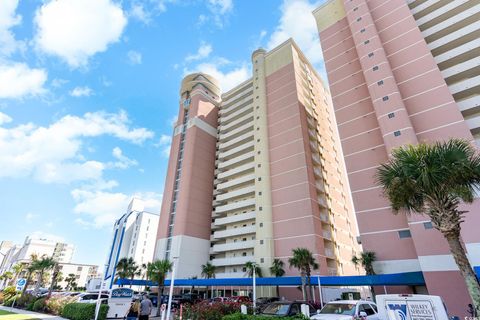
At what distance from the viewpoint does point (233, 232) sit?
50.2 metres

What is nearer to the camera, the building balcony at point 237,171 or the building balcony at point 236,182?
the building balcony at point 236,182

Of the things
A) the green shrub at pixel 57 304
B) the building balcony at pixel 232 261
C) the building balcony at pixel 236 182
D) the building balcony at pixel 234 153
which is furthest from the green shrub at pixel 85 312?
the building balcony at pixel 234 153

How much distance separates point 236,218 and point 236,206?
2.43 meters

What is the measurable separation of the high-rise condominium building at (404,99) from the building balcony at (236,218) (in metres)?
20.8

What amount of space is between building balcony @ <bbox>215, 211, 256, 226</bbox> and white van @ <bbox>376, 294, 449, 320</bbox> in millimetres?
39541

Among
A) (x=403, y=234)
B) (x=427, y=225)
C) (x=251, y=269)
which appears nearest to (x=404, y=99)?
(x=427, y=225)

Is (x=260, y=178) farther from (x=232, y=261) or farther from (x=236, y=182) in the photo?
(x=232, y=261)

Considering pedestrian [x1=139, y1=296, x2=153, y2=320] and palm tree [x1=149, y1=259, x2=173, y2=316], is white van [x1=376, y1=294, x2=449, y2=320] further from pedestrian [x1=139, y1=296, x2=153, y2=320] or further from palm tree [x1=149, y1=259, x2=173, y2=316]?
palm tree [x1=149, y1=259, x2=173, y2=316]

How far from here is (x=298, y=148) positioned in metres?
46.6

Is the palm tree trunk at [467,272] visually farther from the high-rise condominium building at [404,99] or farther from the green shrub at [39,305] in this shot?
the green shrub at [39,305]

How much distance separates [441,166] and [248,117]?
4978 centimetres

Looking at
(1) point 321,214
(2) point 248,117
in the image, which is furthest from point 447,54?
(2) point 248,117

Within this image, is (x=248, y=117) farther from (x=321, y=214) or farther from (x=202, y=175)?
(x=321, y=214)

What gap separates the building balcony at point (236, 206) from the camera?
50125mm
